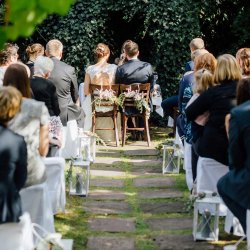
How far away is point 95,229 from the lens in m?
5.92

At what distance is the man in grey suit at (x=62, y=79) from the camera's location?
8.34 m

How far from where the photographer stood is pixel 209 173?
6043 millimetres

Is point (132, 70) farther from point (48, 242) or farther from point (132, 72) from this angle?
point (48, 242)

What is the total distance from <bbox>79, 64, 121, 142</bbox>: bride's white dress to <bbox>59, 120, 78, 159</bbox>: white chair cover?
1.29 metres

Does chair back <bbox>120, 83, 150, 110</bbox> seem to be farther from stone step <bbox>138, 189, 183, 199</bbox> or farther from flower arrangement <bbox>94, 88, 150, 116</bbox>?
stone step <bbox>138, 189, 183, 199</bbox>

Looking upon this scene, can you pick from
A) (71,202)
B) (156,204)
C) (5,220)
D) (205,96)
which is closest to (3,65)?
(71,202)

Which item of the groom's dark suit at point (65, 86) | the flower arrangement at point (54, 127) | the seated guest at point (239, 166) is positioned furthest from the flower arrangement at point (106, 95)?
the seated guest at point (239, 166)

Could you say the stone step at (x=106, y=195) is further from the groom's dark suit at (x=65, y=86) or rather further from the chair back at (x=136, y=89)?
the chair back at (x=136, y=89)

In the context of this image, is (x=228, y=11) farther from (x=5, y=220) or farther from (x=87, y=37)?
(x=5, y=220)

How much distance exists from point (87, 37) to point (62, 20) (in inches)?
24.2

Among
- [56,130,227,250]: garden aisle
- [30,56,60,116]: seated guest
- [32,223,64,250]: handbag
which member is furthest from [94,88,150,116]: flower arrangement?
[32,223,64,250]: handbag

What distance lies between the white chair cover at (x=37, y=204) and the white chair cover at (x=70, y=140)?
3.98 meters

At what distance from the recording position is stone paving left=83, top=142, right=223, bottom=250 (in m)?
5.48

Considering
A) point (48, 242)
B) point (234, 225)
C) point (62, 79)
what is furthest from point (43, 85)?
point (48, 242)
